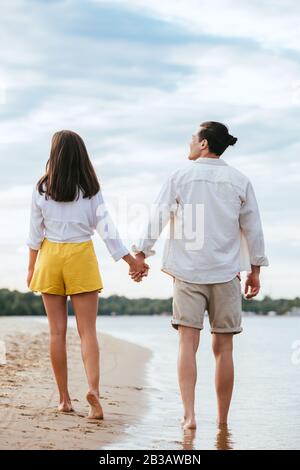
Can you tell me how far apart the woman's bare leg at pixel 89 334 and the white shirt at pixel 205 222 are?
0.50 m

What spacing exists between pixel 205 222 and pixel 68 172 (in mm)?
996

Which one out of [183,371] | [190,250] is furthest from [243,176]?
[183,371]

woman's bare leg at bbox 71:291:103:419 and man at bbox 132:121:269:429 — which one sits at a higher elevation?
man at bbox 132:121:269:429

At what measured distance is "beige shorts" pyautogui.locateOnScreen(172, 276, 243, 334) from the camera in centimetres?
544

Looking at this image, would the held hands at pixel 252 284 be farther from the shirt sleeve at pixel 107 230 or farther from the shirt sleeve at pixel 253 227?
the shirt sleeve at pixel 107 230

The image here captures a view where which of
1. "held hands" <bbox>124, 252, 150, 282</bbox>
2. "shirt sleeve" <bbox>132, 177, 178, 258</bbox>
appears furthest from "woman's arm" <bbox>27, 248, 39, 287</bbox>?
"shirt sleeve" <bbox>132, 177, 178, 258</bbox>

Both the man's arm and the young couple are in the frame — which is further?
the man's arm

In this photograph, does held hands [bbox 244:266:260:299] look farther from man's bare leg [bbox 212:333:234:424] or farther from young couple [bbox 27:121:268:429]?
man's bare leg [bbox 212:333:234:424]

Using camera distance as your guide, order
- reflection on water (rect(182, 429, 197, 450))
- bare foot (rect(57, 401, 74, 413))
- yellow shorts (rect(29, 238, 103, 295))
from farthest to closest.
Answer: bare foot (rect(57, 401, 74, 413)), yellow shorts (rect(29, 238, 103, 295)), reflection on water (rect(182, 429, 197, 450))

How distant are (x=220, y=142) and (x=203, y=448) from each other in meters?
2.05

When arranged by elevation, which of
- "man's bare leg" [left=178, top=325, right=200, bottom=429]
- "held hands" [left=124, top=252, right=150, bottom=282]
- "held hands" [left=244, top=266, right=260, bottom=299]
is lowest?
"man's bare leg" [left=178, top=325, right=200, bottom=429]

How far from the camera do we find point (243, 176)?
5625 millimetres

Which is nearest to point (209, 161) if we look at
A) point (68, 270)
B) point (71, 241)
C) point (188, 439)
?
point (71, 241)

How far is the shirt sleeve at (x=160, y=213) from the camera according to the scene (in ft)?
18.0
